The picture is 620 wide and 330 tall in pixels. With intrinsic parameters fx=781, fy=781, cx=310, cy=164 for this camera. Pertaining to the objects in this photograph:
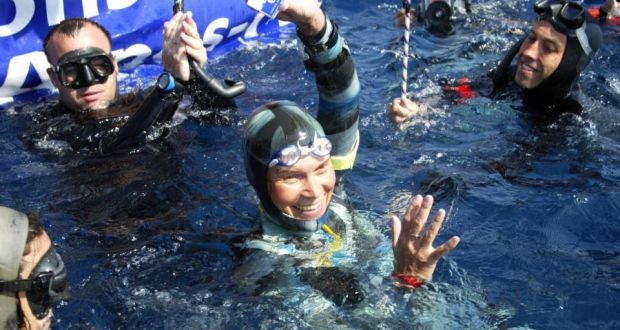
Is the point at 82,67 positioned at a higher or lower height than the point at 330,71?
lower

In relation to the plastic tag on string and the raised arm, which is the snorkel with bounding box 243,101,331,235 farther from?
the plastic tag on string

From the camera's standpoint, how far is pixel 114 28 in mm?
6520

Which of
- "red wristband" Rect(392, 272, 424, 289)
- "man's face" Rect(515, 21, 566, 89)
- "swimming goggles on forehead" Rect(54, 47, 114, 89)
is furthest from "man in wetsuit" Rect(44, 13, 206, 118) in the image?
"man's face" Rect(515, 21, 566, 89)

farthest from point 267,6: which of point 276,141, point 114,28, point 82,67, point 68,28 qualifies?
point 114,28

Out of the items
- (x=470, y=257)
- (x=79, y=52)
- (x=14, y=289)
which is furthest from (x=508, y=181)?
(x=14, y=289)

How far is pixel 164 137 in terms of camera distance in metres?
5.48

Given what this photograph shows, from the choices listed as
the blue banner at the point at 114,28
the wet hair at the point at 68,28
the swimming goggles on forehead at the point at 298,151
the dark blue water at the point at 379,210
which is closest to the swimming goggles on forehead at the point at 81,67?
the wet hair at the point at 68,28

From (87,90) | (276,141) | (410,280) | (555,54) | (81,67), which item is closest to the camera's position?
(410,280)

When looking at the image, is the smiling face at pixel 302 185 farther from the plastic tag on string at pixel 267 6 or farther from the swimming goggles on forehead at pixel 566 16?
the swimming goggles on forehead at pixel 566 16

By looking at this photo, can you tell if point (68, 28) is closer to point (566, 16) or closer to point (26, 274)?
point (26, 274)

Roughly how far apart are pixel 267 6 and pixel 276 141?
0.59 m

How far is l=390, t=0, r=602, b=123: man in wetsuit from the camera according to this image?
5633 mm

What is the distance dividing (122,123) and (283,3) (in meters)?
2.29

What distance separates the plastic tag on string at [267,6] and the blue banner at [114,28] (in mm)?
3202
